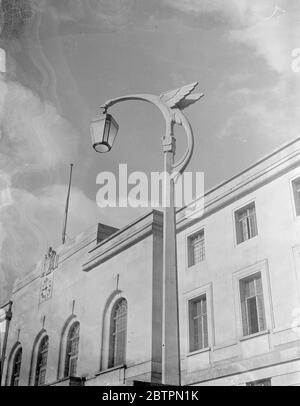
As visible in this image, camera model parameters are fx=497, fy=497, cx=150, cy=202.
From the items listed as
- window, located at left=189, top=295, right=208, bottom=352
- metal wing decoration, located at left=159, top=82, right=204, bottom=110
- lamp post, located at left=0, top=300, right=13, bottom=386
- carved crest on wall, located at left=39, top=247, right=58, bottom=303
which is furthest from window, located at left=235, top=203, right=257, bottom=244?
lamp post, located at left=0, top=300, right=13, bottom=386

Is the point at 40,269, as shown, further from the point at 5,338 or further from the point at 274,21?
the point at 274,21

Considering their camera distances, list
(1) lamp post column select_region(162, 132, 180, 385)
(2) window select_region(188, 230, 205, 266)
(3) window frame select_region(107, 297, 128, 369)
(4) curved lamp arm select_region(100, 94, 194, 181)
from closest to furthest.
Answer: (1) lamp post column select_region(162, 132, 180, 385), (4) curved lamp arm select_region(100, 94, 194, 181), (2) window select_region(188, 230, 205, 266), (3) window frame select_region(107, 297, 128, 369)

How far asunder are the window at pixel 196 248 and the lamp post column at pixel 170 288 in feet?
30.1

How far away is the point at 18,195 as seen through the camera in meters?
12.7

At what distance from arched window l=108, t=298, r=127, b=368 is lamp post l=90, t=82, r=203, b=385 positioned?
10.0 meters

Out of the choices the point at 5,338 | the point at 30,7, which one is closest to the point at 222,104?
the point at 30,7

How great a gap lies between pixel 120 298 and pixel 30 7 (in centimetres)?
893

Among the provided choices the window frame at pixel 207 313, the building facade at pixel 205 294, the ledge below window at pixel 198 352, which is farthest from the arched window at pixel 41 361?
the ledge below window at pixel 198 352

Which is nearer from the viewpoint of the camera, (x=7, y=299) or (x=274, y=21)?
(x=274, y=21)

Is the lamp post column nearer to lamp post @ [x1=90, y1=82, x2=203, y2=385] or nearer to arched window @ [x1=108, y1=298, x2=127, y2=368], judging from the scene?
lamp post @ [x1=90, y1=82, x2=203, y2=385]

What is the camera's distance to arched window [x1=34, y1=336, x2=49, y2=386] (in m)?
19.4

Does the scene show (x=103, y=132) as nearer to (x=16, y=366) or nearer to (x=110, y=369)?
(x=110, y=369)

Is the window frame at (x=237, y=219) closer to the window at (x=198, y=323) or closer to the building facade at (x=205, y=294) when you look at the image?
the building facade at (x=205, y=294)

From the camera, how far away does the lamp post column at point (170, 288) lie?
4445 millimetres
